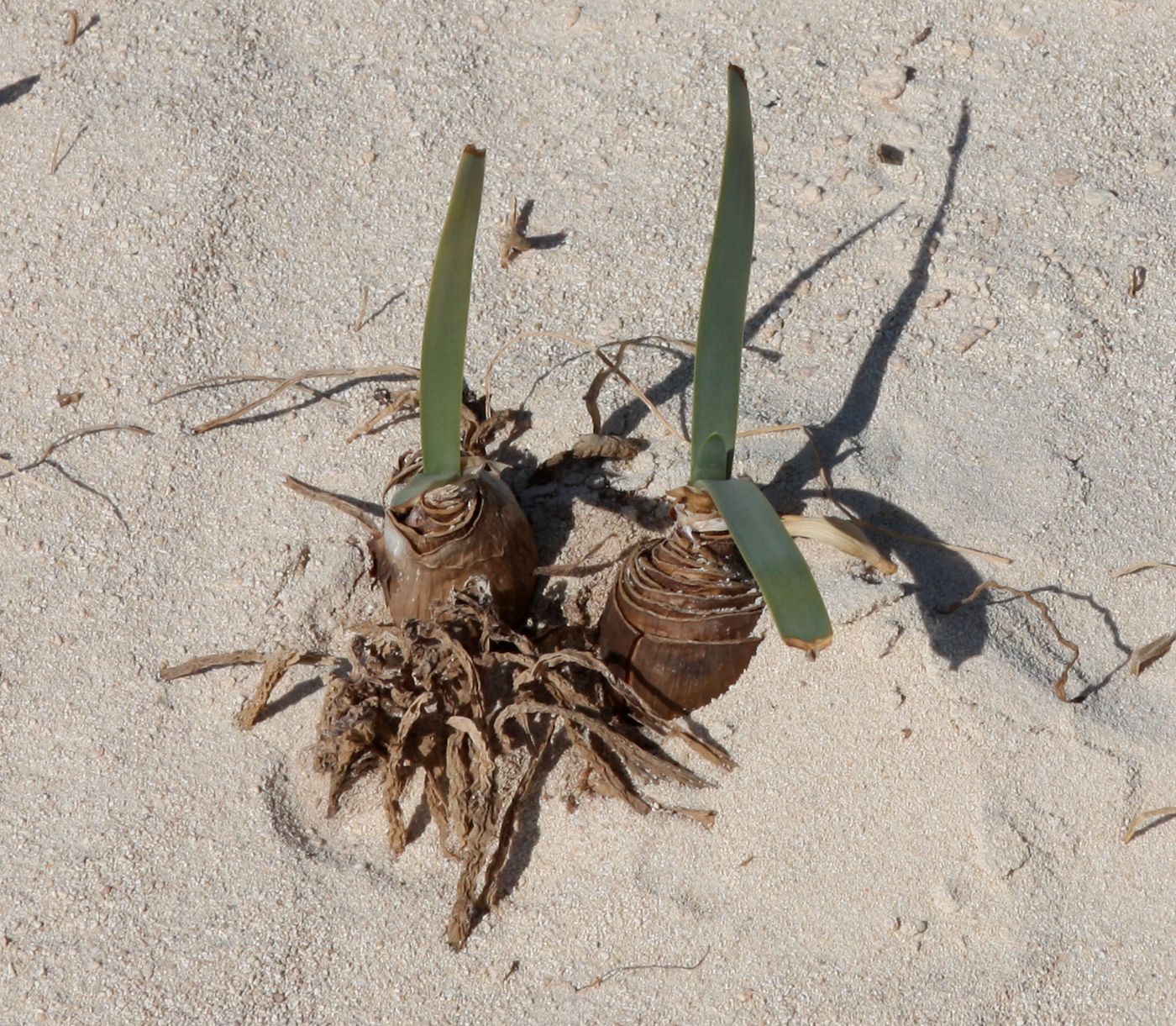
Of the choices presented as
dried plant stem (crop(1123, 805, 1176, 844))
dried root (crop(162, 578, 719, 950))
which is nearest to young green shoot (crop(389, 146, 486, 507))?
dried root (crop(162, 578, 719, 950))

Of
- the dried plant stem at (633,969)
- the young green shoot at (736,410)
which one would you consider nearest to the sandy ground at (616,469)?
the dried plant stem at (633,969)

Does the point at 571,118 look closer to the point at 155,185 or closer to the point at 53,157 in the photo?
the point at 155,185

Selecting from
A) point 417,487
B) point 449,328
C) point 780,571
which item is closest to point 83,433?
point 417,487

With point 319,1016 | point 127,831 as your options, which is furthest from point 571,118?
point 319,1016

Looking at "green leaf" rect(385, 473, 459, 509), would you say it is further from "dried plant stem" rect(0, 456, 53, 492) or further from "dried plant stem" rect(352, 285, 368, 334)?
"dried plant stem" rect(0, 456, 53, 492)

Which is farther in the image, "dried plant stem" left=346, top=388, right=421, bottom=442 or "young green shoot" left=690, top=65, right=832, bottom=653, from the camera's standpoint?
"dried plant stem" left=346, top=388, right=421, bottom=442
